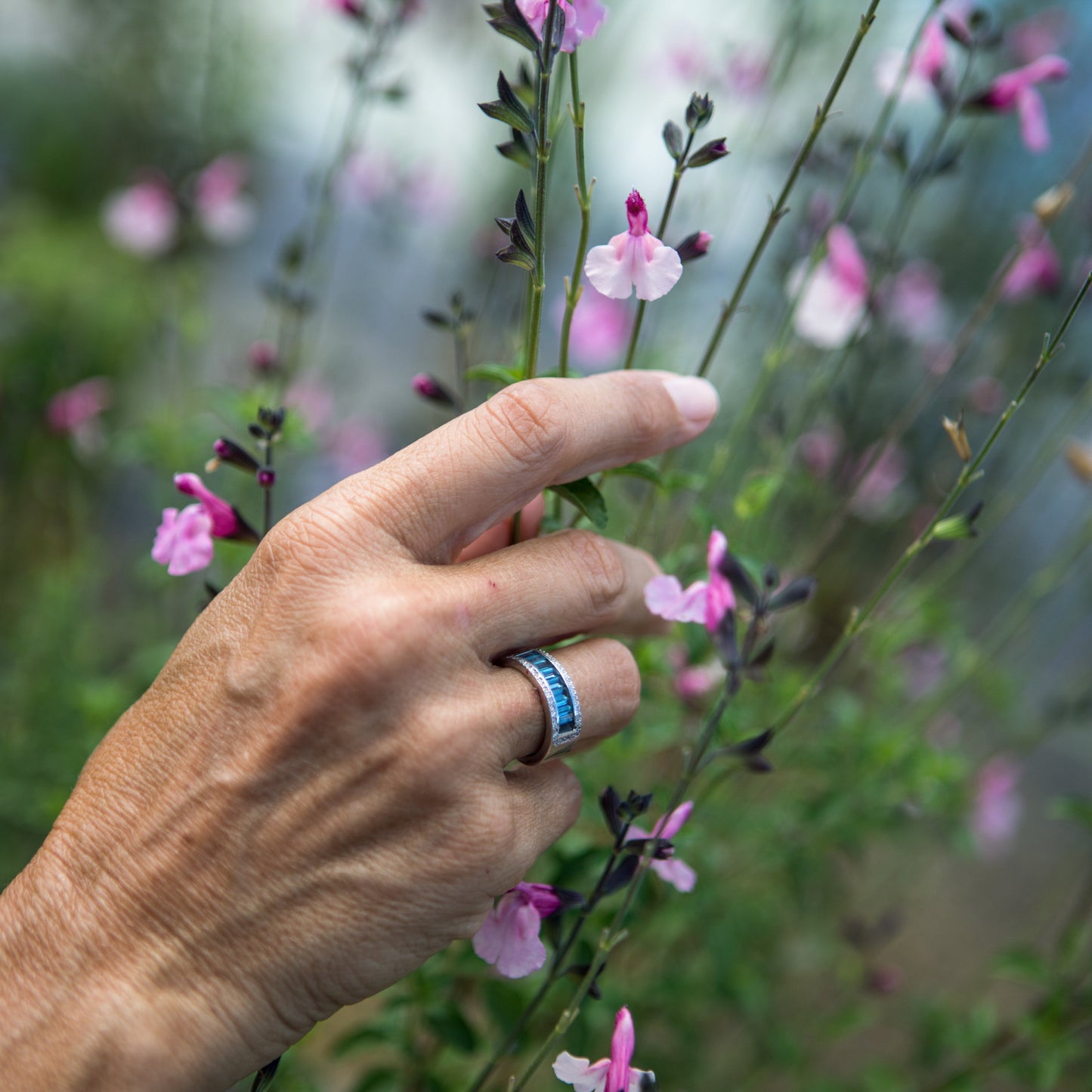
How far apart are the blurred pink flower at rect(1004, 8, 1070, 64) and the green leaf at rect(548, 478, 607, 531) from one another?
211 centimetres

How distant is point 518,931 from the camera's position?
2.74 ft

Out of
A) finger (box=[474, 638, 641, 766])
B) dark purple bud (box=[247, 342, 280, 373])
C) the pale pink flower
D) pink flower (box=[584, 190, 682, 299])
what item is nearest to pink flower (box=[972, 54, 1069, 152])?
the pale pink flower

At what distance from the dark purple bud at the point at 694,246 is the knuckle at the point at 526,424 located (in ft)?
0.79

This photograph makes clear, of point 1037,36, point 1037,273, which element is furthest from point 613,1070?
point 1037,36

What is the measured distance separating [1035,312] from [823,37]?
0.93 metres

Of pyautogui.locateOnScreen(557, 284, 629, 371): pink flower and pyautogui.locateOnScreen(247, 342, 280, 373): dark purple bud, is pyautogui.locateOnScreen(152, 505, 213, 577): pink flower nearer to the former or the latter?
pyautogui.locateOnScreen(247, 342, 280, 373): dark purple bud

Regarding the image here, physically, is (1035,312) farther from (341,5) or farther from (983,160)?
(341,5)

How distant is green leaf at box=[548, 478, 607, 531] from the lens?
85cm

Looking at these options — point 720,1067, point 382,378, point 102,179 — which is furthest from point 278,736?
point 102,179

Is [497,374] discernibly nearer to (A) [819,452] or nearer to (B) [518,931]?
(B) [518,931]

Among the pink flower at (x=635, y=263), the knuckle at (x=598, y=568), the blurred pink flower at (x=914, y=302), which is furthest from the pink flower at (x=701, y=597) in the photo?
the blurred pink flower at (x=914, y=302)

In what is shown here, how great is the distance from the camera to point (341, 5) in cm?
145

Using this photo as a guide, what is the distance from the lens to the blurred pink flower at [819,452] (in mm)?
1777

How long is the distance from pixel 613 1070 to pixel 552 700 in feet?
1.10
